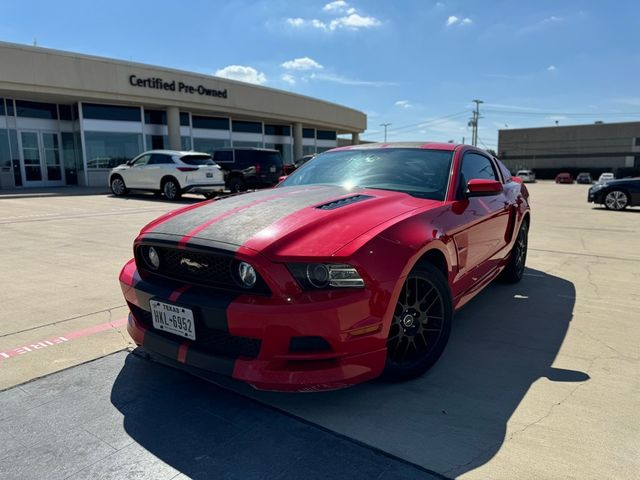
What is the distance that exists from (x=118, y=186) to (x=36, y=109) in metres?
8.53

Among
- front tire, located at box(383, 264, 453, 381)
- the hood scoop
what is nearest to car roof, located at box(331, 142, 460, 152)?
the hood scoop

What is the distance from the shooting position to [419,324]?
3012 millimetres

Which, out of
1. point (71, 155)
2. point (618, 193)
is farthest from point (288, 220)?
Answer: point (71, 155)

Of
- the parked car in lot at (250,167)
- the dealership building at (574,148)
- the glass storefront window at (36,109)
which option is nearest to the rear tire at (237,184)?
the parked car in lot at (250,167)

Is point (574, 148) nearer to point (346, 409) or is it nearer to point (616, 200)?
point (616, 200)

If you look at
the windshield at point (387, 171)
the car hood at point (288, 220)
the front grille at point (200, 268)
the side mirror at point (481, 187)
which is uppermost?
the windshield at point (387, 171)

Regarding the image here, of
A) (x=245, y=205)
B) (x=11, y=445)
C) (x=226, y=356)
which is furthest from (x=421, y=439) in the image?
(x=11, y=445)

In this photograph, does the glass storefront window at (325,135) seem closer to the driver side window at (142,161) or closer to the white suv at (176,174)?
the driver side window at (142,161)

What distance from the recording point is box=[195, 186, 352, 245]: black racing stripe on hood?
2639 millimetres

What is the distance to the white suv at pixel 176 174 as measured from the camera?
15.2 meters

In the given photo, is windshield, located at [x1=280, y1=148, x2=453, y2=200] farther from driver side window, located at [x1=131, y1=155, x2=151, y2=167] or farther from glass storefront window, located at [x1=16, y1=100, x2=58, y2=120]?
glass storefront window, located at [x1=16, y1=100, x2=58, y2=120]

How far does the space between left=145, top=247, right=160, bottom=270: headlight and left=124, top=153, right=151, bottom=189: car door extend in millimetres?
14206

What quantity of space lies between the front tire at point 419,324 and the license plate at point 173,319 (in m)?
1.17

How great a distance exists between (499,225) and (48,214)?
440 inches
